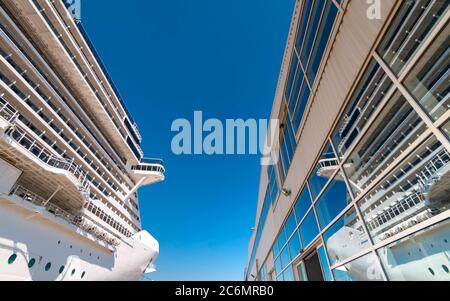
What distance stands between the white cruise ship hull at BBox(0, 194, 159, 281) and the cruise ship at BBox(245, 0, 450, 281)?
1458 centimetres

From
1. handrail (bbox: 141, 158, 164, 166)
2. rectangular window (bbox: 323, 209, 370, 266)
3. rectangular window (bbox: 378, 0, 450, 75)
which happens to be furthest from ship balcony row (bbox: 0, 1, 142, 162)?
rectangular window (bbox: 323, 209, 370, 266)

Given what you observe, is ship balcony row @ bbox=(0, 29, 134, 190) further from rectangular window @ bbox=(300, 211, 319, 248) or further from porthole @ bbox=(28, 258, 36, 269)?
rectangular window @ bbox=(300, 211, 319, 248)

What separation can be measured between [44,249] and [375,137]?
17738 millimetres

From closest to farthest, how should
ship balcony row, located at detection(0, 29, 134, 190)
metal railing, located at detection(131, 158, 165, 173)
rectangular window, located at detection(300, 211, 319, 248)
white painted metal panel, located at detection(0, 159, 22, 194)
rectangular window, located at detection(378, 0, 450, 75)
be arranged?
rectangular window, located at detection(378, 0, 450, 75), rectangular window, located at detection(300, 211, 319, 248), white painted metal panel, located at detection(0, 159, 22, 194), ship balcony row, located at detection(0, 29, 134, 190), metal railing, located at detection(131, 158, 165, 173)

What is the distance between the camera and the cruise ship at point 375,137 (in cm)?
229

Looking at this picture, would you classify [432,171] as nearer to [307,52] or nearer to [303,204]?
[303,204]

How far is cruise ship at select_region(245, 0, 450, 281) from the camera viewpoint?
90.4 inches

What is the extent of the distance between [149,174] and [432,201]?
31.6m

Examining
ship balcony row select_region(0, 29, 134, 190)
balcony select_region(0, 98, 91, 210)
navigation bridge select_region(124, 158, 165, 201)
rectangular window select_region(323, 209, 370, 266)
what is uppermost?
navigation bridge select_region(124, 158, 165, 201)

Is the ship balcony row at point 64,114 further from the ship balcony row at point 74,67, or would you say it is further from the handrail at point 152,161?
the handrail at point 152,161

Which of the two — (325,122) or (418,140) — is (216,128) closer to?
(325,122)

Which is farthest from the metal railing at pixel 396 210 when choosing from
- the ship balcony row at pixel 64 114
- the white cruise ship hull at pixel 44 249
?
the ship balcony row at pixel 64 114

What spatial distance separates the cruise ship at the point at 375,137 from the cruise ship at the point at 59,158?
13275 mm

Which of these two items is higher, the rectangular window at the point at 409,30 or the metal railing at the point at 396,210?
the rectangular window at the point at 409,30
